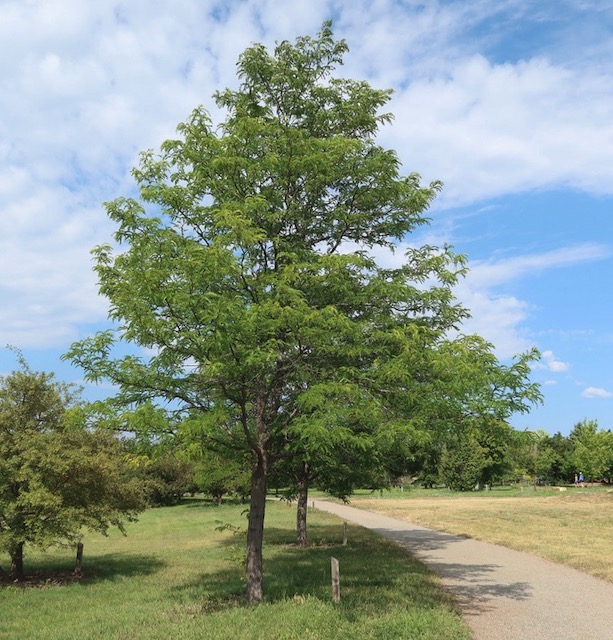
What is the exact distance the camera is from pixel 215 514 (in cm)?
4481

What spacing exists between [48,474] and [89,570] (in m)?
5.00

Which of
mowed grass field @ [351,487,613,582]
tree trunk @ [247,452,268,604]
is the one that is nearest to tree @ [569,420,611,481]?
mowed grass field @ [351,487,613,582]

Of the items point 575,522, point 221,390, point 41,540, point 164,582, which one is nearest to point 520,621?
point 221,390

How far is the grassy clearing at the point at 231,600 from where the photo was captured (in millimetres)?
9266

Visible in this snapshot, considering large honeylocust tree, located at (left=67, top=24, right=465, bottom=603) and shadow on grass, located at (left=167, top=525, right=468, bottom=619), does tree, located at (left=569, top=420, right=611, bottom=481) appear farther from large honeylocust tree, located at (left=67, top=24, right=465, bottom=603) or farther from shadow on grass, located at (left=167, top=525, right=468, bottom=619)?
large honeylocust tree, located at (left=67, top=24, right=465, bottom=603)

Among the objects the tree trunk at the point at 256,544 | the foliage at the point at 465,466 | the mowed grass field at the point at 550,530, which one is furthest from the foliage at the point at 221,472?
the foliage at the point at 465,466

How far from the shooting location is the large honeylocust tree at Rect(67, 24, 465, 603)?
356 inches

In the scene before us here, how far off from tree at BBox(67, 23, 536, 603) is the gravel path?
4.19m

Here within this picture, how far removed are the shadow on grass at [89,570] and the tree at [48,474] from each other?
90cm

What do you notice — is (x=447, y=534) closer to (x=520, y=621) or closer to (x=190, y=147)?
(x=520, y=621)

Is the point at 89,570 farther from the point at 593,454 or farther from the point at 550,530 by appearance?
the point at 593,454

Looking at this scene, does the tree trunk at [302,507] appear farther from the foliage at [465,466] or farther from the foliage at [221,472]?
the foliage at [465,466]

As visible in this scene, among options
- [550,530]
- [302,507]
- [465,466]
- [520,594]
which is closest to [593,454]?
[465,466]

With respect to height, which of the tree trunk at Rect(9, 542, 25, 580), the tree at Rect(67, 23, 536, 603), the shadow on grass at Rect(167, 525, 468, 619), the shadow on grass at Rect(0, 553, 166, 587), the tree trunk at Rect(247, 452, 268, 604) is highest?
the tree at Rect(67, 23, 536, 603)
